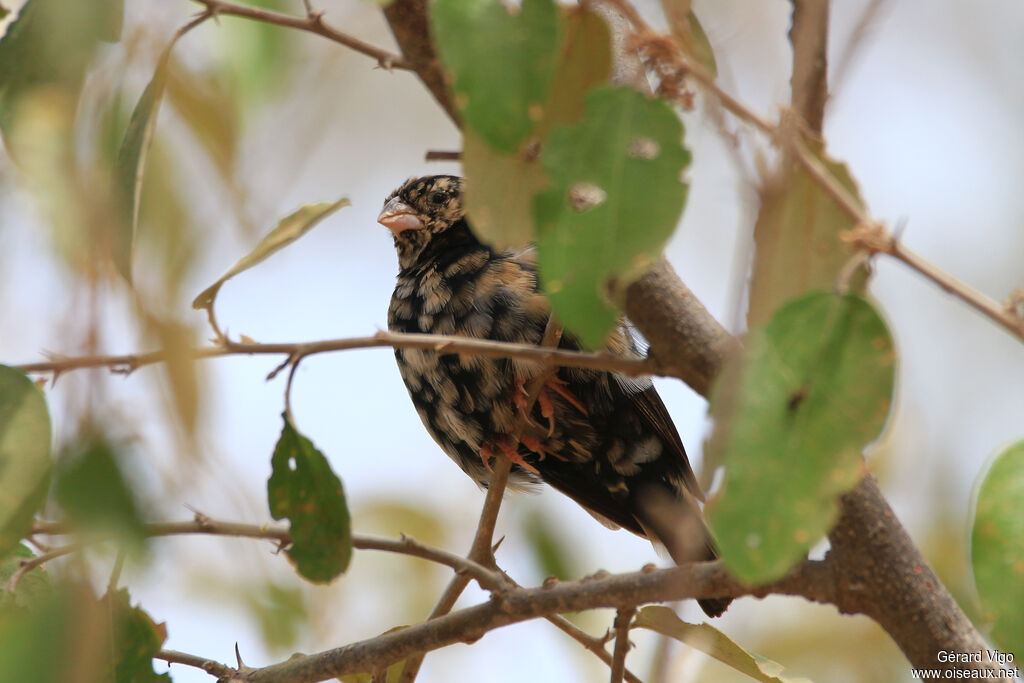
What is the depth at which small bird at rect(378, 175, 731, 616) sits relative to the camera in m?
3.37

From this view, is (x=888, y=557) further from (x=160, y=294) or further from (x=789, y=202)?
(x=160, y=294)

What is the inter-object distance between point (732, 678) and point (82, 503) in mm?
2945

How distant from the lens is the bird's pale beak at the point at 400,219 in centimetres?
427

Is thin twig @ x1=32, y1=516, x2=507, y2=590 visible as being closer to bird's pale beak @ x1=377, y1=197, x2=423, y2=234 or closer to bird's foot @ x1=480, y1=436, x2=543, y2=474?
bird's foot @ x1=480, y1=436, x2=543, y2=474

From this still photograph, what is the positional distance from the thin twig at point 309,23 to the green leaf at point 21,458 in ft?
2.63

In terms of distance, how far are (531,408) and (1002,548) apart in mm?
1976

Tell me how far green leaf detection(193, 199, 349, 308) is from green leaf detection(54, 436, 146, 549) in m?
0.52

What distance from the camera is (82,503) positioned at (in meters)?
1.50

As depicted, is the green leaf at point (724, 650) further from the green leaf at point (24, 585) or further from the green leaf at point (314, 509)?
the green leaf at point (24, 585)

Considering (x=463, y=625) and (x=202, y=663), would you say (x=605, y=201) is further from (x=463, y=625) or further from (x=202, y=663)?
(x=202, y=663)

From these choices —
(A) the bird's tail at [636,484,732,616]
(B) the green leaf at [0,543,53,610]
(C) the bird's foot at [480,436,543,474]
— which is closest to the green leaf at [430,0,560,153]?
(B) the green leaf at [0,543,53,610]

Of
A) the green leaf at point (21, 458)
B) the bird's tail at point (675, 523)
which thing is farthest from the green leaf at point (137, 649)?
the bird's tail at point (675, 523)

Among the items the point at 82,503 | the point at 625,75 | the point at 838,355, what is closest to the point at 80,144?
the point at 82,503

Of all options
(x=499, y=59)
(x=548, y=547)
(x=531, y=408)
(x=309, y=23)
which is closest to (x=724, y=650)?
(x=548, y=547)
